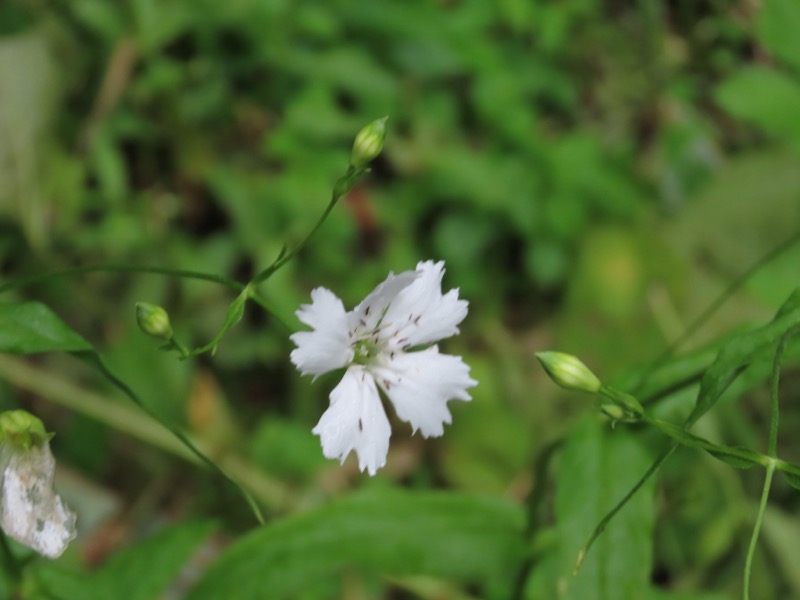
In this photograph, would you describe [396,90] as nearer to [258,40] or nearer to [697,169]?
[258,40]

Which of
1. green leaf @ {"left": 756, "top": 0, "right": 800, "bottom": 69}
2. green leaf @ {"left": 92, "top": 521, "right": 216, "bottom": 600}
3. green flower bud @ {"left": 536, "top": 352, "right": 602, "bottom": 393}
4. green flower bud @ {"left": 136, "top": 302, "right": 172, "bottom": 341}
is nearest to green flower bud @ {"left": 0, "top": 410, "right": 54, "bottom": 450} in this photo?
green flower bud @ {"left": 136, "top": 302, "right": 172, "bottom": 341}

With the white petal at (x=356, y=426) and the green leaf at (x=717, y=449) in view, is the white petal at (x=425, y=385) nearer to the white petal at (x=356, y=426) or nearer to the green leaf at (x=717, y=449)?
the white petal at (x=356, y=426)

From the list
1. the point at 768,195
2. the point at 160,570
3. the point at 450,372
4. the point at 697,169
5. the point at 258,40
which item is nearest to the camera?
the point at 450,372

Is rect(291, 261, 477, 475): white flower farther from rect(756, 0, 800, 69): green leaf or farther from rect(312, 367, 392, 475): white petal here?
rect(756, 0, 800, 69): green leaf

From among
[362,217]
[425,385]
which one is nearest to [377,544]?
[425,385]

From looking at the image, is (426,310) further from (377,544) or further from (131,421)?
(131,421)

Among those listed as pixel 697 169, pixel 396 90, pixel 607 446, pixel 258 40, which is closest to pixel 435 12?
pixel 396 90

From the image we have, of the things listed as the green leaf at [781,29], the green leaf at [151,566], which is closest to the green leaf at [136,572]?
the green leaf at [151,566]
